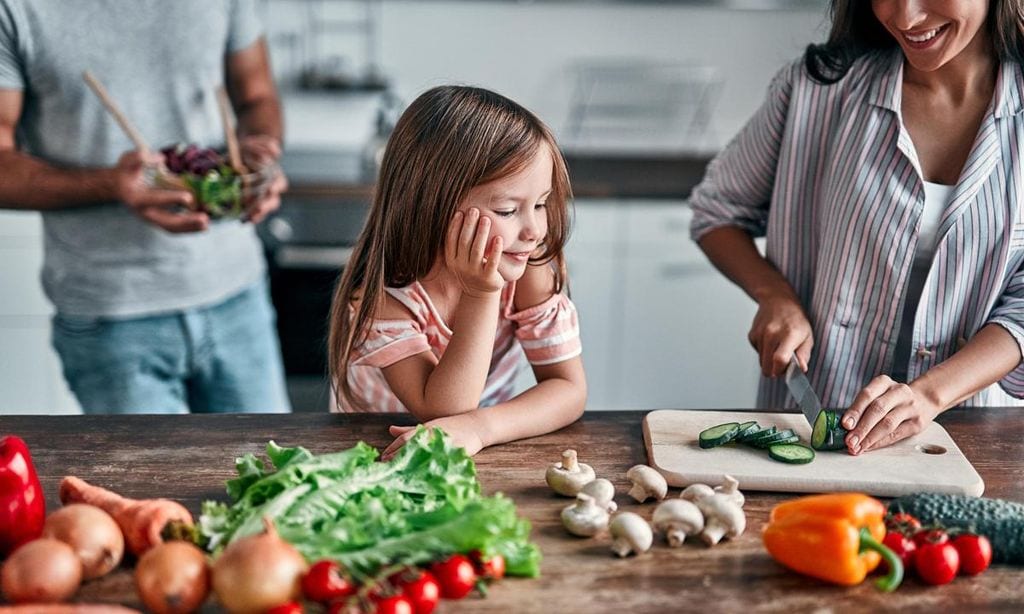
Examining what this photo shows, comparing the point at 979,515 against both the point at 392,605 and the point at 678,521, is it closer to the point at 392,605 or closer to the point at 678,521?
the point at 678,521

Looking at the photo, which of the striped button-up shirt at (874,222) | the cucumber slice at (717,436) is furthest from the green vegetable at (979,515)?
the striped button-up shirt at (874,222)

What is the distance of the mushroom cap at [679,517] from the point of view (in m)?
1.18

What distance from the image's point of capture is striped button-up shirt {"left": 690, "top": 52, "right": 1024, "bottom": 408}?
5.24ft

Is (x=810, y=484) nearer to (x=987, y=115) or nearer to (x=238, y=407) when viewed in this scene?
(x=987, y=115)

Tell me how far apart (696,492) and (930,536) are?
262 millimetres

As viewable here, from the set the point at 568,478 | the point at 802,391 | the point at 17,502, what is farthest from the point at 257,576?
the point at 802,391

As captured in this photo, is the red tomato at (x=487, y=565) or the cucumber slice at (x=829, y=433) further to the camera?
the cucumber slice at (x=829, y=433)

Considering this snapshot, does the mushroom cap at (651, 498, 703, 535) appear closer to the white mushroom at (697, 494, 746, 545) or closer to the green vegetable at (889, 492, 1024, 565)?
the white mushroom at (697, 494, 746, 545)

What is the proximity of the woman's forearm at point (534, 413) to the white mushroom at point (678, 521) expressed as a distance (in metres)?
0.32

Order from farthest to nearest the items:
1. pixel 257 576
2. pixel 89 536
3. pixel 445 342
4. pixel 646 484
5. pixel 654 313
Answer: pixel 654 313
pixel 445 342
pixel 646 484
pixel 89 536
pixel 257 576

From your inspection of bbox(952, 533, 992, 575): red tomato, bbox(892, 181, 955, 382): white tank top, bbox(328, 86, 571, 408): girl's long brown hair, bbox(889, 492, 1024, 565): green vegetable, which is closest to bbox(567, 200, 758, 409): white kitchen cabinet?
bbox(892, 181, 955, 382): white tank top

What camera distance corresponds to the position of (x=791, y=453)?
4.53 feet

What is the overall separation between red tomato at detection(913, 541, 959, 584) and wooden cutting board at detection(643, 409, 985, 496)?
207 mm

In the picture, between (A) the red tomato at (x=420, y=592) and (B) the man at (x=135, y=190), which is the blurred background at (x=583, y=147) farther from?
(A) the red tomato at (x=420, y=592)
